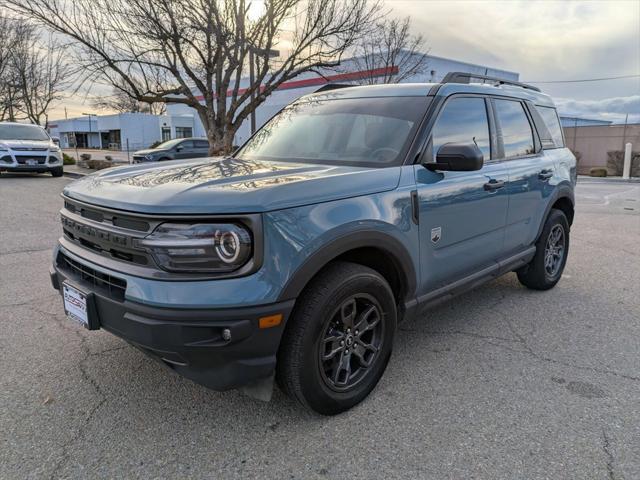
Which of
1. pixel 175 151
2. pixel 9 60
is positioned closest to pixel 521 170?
pixel 175 151

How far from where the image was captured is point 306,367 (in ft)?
8.02

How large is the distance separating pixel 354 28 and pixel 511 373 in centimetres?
1356

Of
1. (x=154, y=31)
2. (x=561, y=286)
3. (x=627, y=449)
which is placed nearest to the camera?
(x=627, y=449)

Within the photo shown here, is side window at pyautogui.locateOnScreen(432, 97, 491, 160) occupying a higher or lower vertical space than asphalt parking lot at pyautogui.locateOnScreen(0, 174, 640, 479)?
higher

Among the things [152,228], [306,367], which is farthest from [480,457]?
[152,228]

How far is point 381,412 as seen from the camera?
2.76 meters

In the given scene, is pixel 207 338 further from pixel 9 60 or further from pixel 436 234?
pixel 9 60

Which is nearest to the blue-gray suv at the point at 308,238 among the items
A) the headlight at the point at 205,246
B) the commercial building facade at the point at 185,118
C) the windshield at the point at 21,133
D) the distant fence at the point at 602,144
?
the headlight at the point at 205,246

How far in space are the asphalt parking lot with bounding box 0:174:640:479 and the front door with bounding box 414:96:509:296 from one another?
2.11 feet

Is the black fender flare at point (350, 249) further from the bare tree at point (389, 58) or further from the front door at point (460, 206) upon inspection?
the bare tree at point (389, 58)

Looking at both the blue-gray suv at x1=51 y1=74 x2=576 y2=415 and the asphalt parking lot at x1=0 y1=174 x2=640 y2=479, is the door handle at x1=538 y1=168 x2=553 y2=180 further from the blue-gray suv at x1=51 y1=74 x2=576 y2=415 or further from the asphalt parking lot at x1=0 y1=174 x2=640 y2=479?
the asphalt parking lot at x1=0 y1=174 x2=640 y2=479

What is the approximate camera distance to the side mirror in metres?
2.92

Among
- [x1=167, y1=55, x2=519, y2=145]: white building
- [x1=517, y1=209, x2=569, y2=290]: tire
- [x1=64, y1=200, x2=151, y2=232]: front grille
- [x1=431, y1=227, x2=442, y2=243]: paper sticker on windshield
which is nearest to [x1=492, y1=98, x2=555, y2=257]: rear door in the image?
[x1=517, y1=209, x2=569, y2=290]: tire

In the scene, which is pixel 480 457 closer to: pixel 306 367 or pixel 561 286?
pixel 306 367
